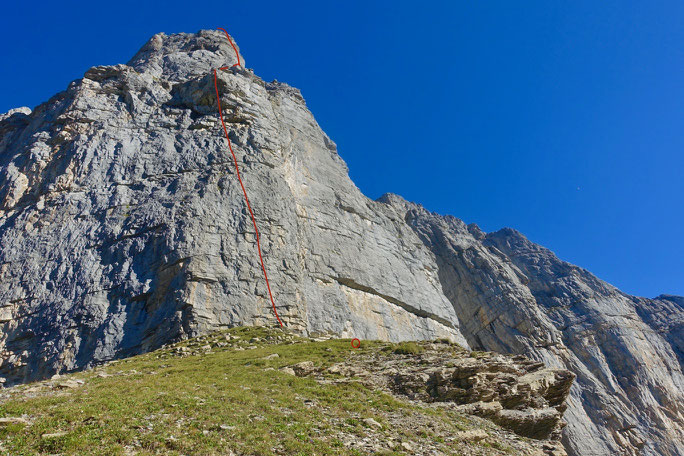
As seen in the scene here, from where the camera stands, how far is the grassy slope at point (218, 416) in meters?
12.4

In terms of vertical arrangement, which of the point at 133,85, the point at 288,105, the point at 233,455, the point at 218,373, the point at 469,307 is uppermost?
the point at 288,105

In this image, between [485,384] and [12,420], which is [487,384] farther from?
[12,420]

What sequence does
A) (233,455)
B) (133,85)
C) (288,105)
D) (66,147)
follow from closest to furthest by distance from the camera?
(233,455) < (66,147) < (133,85) < (288,105)

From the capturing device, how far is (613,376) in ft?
261

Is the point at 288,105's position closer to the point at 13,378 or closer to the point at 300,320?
the point at 300,320

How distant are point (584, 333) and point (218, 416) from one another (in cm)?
8975

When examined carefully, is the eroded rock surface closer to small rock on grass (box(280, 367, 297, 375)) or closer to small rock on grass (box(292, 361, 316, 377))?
small rock on grass (box(292, 361, 316, 377))

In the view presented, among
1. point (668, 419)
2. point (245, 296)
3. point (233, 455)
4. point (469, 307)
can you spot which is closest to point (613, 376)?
point (668, 419)

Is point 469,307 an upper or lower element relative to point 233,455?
upper

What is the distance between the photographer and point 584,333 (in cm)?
8744

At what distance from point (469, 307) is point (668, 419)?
36.4m

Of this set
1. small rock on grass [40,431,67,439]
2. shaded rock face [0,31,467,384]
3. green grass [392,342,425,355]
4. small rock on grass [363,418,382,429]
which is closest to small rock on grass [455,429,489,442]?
small rock on grass [363,418,382,429]

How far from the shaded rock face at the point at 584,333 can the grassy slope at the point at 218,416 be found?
56249 millimetres

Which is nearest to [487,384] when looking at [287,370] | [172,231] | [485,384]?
[485,384]
